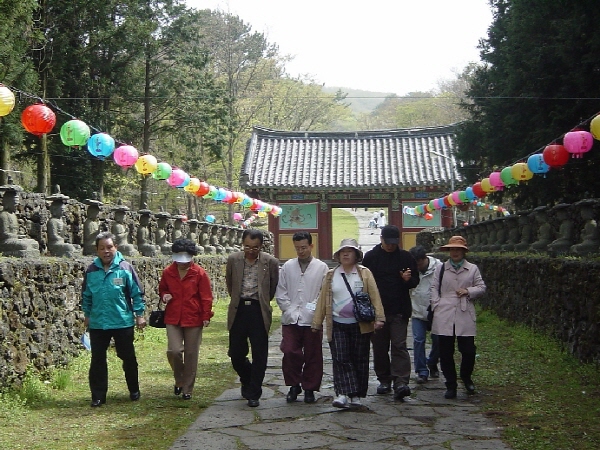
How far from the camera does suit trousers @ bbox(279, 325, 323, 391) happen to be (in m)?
7.18

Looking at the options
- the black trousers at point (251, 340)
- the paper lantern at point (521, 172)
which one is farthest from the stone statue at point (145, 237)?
the black trousers at point (251, 340)

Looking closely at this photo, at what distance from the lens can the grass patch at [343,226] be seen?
52675mm

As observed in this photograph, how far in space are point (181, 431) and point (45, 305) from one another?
2.91 meters

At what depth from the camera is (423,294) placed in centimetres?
866

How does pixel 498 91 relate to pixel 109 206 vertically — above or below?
above

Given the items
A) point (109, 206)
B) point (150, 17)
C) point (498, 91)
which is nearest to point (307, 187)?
point (150, 17)

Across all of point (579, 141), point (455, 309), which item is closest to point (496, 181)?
point (579, 141)

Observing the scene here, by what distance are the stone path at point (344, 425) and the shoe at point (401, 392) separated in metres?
0.05

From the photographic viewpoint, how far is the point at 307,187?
3189 centimetres

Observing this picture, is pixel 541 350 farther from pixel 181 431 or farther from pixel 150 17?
pixel 150 17

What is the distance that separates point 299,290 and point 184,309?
3.56 ft

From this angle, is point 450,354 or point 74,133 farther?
point 74,133

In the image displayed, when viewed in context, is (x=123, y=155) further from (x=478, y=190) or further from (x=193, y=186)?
(x=478, y=190)

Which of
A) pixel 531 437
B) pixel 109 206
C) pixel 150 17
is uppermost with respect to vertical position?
pixel 150 17
